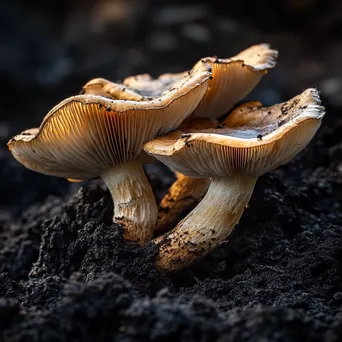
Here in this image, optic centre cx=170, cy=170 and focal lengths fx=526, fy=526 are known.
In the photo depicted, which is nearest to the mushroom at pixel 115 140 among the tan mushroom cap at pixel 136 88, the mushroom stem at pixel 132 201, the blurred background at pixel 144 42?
the mushroom stem at pixel 132 201

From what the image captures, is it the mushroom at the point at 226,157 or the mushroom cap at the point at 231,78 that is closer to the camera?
the mushroom at the point at 226,157

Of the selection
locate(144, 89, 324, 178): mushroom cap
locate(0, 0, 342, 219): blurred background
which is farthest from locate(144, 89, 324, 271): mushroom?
locate(0, 0, 342, 219): blurred background

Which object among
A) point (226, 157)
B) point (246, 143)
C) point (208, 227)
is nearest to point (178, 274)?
point (208, 227)

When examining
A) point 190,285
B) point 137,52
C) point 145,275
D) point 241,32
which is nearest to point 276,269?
point 190,285

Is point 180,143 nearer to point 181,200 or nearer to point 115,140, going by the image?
point 115,140

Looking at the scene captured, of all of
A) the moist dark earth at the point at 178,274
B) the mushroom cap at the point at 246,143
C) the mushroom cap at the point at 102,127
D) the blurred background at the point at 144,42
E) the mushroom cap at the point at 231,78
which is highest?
the blurred background at the point at 144,42

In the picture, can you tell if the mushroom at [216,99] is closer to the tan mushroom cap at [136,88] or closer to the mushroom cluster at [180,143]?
the mushroom cluster at [180,143]
